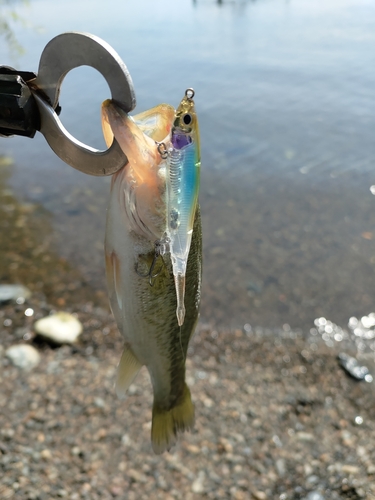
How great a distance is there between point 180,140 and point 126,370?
1.18 meters

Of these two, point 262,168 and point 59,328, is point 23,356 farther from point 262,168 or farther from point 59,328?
point 262,168

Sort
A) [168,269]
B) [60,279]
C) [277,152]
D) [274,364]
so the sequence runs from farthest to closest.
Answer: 1. [277,152]
2. [60,279]
3. [274,364]
4. [168,269]

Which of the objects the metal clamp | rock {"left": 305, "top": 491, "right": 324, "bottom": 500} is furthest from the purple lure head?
rock {"left": 305, "top": 491, "right": 324, "bottom": 500}

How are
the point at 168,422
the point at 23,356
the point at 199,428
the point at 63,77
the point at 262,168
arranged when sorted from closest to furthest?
the point at 63,77 < the point at 168,422 < the point at 199,428 < the point at 23,356 < the point at 262,168

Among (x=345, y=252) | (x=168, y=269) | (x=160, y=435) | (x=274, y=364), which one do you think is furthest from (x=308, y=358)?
(x=168, y=269)

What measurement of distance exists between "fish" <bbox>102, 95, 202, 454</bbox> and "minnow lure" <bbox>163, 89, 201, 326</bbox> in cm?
4

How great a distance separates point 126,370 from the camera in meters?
2.21

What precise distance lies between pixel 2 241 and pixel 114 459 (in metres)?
5.13

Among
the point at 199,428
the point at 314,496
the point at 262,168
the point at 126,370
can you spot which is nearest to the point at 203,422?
the point at 199,428

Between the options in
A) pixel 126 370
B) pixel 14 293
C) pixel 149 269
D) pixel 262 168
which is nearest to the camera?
pixel 149 269

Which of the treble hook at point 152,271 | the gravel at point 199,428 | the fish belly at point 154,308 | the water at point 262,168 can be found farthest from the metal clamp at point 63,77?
the water at point 262,168

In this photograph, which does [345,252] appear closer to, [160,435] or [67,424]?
[67,424]

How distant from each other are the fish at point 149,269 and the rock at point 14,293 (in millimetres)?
4296

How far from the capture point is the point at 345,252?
7828mm
